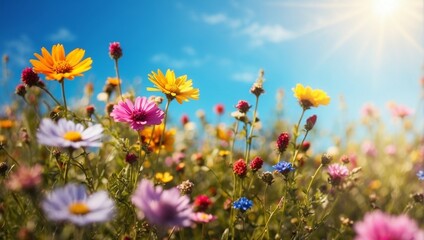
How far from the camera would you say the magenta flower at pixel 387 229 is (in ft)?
2.92

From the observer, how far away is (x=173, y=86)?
6.08 ft

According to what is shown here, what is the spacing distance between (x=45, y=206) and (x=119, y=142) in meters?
0.86

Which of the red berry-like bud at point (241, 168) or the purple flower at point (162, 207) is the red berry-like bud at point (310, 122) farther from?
the purple flower at point (162, 207)

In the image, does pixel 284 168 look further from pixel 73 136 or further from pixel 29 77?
pixel 29 77

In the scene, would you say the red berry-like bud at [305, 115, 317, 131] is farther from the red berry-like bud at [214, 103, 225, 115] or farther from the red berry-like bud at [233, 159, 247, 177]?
the red berry-like bud at [214, 103, 225, 115]

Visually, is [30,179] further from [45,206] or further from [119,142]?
[119,142]

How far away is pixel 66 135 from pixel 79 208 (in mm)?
333

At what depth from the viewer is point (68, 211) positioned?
105cm

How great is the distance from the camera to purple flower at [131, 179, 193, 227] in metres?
1.03

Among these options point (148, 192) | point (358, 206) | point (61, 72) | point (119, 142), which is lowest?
point (148, 192)

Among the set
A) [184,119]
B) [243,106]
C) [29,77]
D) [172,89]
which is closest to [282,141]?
[243,106]

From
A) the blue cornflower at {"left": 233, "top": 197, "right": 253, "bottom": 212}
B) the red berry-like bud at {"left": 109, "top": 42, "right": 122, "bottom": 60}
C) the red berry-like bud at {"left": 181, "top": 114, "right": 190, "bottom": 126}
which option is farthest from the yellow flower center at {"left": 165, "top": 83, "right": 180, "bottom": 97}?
the red berry-like bud at {"left": 181, "top": 114, "right": 190, "bottom": 126}

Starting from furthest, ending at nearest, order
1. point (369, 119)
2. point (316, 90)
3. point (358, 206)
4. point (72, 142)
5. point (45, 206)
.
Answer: point (369, 119) < point (358, 206) < point (316, 90) < point (72, 142) < point (45, 206)

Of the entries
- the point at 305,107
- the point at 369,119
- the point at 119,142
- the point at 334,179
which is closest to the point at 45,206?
the point at 119,142
